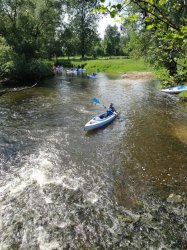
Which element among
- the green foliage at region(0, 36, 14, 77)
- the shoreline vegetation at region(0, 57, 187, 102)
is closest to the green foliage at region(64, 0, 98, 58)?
the shoreline vegetation at region(0, 57, 187, 102)

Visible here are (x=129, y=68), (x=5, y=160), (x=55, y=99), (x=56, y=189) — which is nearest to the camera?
(x=56, y=189)

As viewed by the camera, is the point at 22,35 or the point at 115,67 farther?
the point at 115,67

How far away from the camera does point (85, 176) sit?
11.1m

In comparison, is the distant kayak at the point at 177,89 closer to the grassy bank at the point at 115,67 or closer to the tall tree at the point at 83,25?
the grassy bank at the point at 115,67

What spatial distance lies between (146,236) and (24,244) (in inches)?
159

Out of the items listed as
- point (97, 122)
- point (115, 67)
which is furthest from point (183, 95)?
point (115, 67)

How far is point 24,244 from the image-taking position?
7.46 metres

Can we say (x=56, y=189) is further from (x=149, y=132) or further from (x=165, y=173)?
(x=149, y=132)

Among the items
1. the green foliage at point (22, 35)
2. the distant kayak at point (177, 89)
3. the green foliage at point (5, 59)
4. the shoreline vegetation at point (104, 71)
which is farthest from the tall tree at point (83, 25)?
the distant kayak at point (177, 89)

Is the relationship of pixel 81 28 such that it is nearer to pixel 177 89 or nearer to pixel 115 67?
pixel 115 67

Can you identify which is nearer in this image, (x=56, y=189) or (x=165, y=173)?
(x=56, y=189)

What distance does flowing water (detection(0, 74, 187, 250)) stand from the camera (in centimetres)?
785

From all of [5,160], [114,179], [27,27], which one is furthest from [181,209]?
[27,27]

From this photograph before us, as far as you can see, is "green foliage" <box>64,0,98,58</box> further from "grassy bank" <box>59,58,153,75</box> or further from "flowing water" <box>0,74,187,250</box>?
"flowing water" <box>0,74,187,250</box>
